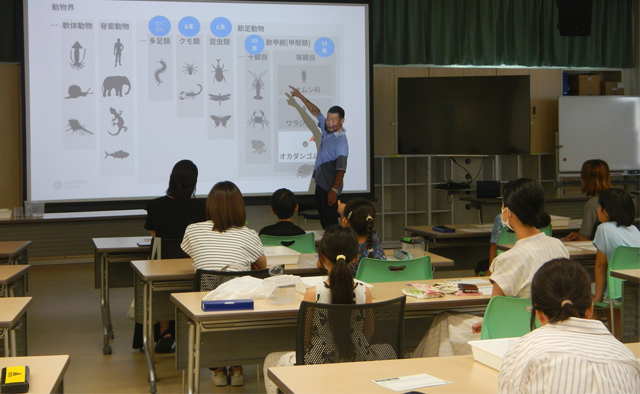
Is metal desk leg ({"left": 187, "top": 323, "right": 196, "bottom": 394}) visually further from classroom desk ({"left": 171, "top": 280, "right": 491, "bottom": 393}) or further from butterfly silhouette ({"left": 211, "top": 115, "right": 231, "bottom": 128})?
butterfly silhouette ({"left": 211, "top": 115, "right": 231, "bottom": 128})

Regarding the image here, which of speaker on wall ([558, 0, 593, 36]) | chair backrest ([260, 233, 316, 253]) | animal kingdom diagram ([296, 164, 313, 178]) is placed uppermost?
speaker on wall ([558, 0, 593, 36])

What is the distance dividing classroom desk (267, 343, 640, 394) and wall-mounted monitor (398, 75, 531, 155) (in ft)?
20.8

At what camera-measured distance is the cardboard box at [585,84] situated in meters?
9.05

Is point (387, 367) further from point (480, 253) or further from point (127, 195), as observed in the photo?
point (127, 195)

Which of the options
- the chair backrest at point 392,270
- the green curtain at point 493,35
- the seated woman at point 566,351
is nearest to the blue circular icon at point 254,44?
the green curtain at point 493,35

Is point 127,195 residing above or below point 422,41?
below

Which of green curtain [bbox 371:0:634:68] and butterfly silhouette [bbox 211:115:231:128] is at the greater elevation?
green curtain [bbox 371:0:634:68]

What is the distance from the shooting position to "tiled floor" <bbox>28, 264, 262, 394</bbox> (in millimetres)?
3743

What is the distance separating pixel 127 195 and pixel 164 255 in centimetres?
304

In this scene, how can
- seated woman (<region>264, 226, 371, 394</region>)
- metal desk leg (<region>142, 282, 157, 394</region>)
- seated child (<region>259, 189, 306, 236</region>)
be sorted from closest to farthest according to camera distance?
seated woman (<region>264, 226, 371, 394</region>) → metal desk leg (<region>142, 282, 157, 394</region>) → seated child (<region>259, 189, 306, 236</region>)

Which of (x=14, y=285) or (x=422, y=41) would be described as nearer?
(x=14, y=285)

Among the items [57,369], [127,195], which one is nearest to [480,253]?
[127,195]

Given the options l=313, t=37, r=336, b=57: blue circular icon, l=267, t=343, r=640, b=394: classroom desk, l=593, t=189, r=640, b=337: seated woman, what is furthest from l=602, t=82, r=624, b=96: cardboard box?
l=267, t=343, r=640, b=394: classroom desk

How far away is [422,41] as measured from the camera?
8.70 meters
